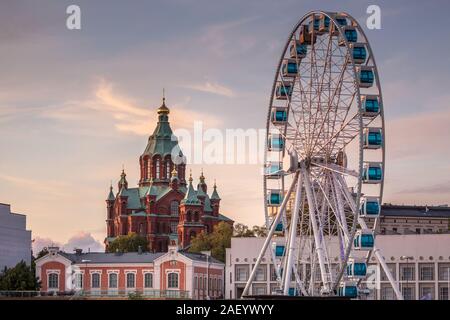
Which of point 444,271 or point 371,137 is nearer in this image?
point 371,137

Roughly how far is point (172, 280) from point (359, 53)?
3744 inches

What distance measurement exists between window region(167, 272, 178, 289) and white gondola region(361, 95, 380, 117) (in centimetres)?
9394

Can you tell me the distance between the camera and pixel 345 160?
91875 mm

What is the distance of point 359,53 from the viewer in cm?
8956

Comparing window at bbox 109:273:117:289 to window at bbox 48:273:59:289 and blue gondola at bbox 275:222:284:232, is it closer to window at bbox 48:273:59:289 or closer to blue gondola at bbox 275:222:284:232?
window at bbox 48:273:59:289

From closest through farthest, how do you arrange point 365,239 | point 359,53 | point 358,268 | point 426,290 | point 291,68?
point 359,53
point 365,239
point 358,268
point 291,68
point 426,290

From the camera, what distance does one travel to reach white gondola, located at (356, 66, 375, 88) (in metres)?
88.6

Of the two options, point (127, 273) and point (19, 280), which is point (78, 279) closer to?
point (127, 273)

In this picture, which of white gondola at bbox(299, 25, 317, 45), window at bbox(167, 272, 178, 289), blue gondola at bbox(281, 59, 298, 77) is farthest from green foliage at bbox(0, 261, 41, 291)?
white gondola at bbox(299, 25, 317, 45)

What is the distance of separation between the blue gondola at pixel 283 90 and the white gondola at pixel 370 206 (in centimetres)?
1207

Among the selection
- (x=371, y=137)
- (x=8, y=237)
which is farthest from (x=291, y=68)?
(x=8, y=237)

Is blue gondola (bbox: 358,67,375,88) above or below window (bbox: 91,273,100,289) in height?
above
